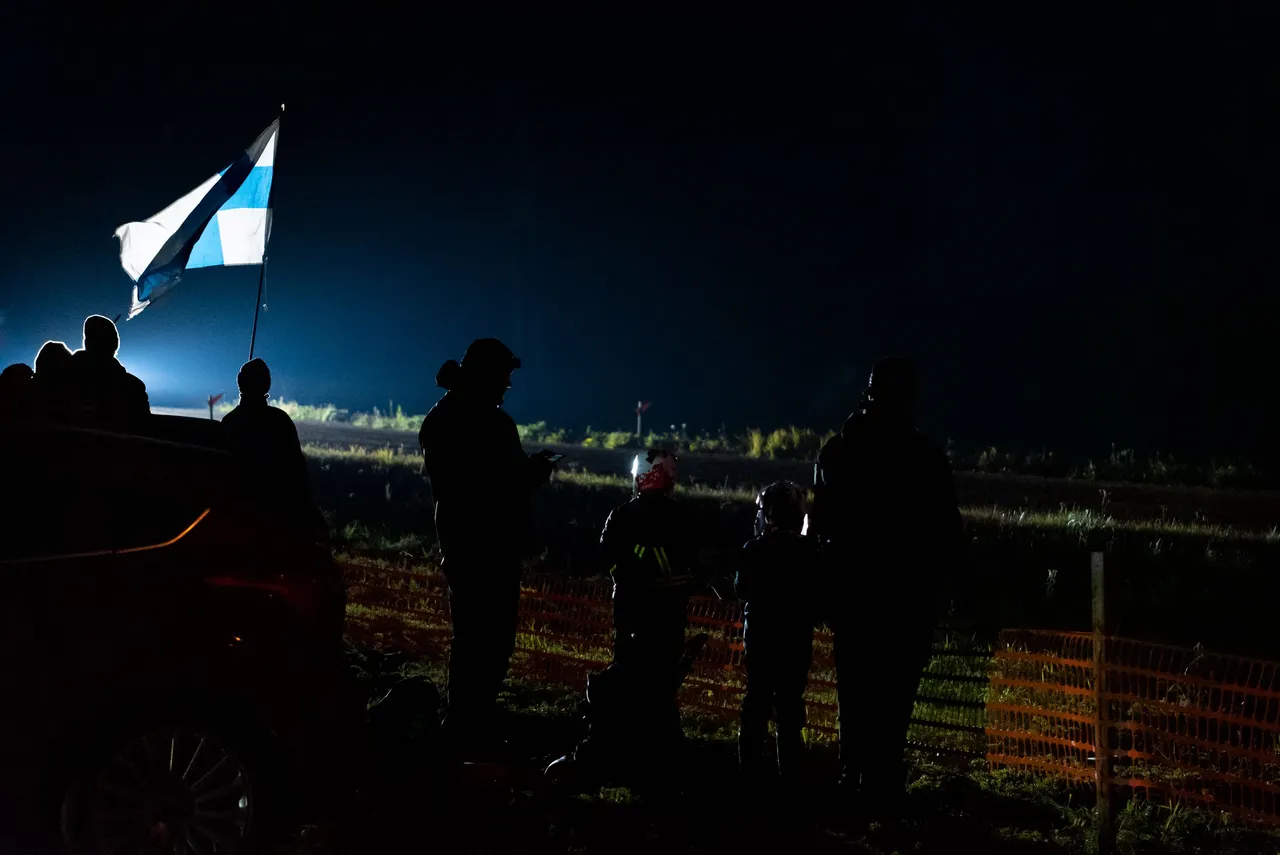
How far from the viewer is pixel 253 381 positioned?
7082mm

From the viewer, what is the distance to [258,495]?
13.8ft

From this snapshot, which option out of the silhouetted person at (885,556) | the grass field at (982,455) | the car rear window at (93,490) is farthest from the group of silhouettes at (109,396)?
the grass field at (982,455)

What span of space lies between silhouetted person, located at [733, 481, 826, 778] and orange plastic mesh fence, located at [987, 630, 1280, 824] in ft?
4.62

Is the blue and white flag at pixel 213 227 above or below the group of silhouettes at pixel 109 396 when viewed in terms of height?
above

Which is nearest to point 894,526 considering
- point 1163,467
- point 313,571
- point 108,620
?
point 313,571

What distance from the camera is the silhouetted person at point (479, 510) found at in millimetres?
5254

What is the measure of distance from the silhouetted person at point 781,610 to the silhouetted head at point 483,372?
4.68 ft

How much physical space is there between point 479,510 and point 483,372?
69cm

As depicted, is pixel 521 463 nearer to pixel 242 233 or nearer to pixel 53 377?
pixel 53 377

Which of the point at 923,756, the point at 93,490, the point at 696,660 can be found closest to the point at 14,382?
the point at 93,490

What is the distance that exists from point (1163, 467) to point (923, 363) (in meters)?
14.0

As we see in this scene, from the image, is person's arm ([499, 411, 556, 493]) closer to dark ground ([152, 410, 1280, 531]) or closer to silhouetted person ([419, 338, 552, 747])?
silhouetted person ([419, 338, 552, 747])

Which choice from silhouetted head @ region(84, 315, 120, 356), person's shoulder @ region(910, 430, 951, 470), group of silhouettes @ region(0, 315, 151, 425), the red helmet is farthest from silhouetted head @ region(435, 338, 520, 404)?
silhouetted head @ region(84, 315, 120, 356)

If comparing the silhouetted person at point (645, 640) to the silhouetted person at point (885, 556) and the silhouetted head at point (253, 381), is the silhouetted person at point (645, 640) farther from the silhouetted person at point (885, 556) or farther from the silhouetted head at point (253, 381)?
the silhouetted head at point (253, 381)
